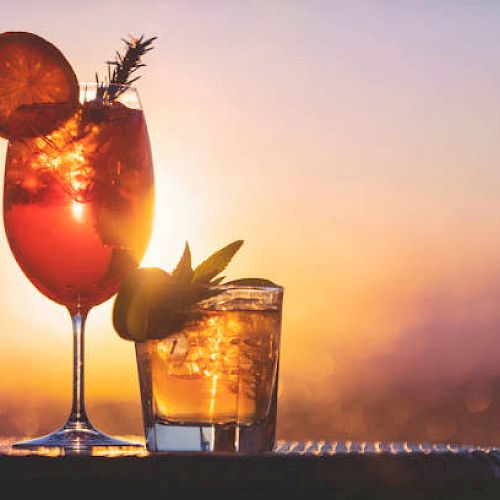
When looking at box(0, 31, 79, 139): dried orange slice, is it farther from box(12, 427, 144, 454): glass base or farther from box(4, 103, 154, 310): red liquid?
box(12, 427, 144, 454): glass base

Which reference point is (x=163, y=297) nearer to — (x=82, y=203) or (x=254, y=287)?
(x=254, y=287)

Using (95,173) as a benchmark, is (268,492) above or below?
below

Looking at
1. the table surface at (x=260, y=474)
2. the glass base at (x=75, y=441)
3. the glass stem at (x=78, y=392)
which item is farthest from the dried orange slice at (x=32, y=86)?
the table surface at (x=260, y=474)

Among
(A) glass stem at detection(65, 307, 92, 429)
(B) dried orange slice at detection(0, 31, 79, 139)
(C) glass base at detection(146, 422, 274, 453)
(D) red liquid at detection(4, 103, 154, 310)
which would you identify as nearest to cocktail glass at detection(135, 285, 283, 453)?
(C) glass base at detection(146, 422, 274, 453)

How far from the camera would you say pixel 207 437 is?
2455 millimetres

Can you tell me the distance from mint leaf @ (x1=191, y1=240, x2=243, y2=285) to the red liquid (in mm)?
469

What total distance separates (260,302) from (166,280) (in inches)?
8.5

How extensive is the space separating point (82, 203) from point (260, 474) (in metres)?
1.21

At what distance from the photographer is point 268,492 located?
6.12 feet

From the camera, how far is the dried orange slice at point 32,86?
9.57ft

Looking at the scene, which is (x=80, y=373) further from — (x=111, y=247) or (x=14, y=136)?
(x=14, y=136)

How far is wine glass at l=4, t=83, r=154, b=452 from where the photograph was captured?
2.89m

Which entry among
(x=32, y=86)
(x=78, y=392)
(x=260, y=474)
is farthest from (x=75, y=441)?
(x=32, y=86)

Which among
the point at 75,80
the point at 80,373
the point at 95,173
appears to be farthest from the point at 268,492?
the point at 75,80
